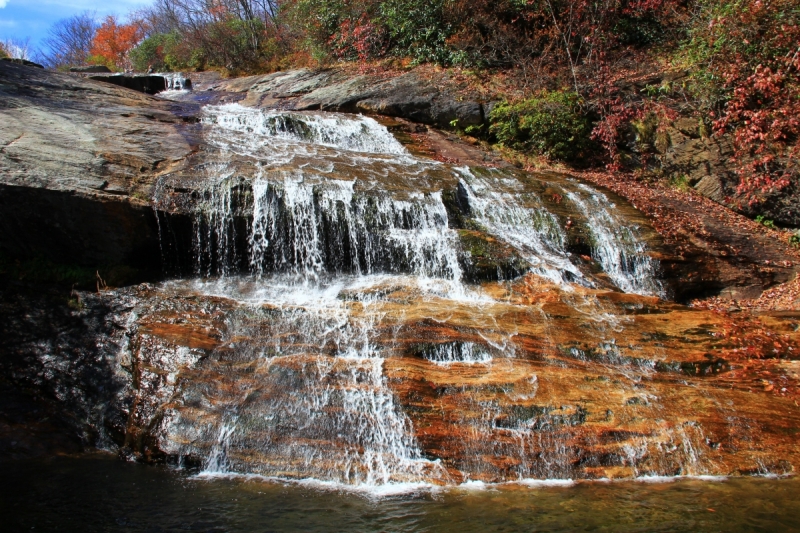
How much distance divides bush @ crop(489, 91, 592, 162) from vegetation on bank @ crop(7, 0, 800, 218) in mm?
32

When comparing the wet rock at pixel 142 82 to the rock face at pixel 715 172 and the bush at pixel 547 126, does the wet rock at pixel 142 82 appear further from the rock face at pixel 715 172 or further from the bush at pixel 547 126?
the rock face at pixel 715 172

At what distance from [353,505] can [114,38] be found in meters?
48.5

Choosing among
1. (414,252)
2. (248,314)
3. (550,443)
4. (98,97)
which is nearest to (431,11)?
(98,97)

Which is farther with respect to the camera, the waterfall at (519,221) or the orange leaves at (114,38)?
the orange leaves at (114,38)

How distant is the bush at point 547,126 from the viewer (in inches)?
563

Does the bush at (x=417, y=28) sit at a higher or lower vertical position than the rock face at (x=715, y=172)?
higher

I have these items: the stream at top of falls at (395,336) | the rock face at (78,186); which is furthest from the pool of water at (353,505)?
the rock face at (78,186)

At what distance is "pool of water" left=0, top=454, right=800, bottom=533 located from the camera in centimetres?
404

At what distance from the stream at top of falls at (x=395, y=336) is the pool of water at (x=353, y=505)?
0.29m

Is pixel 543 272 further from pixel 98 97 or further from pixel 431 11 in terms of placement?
pixel 431 11

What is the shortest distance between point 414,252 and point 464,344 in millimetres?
2566

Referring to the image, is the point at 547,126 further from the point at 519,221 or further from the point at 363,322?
the point at 363,322

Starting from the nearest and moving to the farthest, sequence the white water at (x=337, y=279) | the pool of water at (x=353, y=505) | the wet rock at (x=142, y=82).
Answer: the pool of water at (x=353, y=505) → the white water at (x=337, y=279) → the wet rock at (x=142, y=82)

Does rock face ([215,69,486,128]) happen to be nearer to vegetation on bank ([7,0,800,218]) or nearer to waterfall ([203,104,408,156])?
vegetation on bank ([7,0,800,218])
